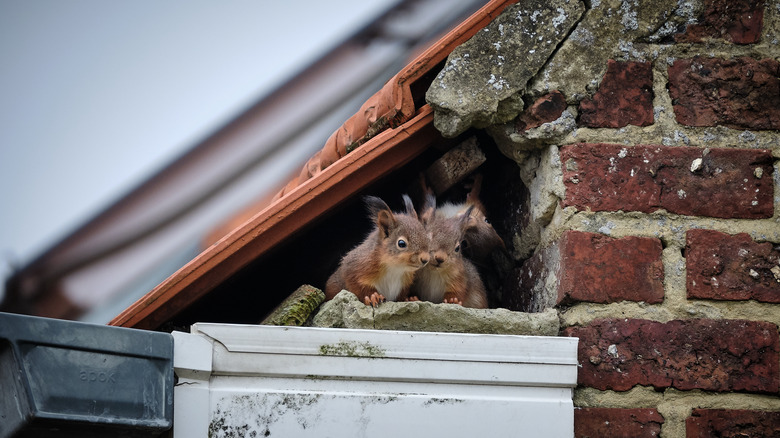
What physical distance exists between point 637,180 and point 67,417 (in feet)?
5.61

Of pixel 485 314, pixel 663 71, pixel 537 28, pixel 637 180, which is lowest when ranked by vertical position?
pixel 485 314

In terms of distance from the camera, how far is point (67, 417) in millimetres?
1661

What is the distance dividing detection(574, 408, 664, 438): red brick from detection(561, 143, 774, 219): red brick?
24.0 inches

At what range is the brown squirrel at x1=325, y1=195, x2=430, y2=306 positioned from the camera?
259cm

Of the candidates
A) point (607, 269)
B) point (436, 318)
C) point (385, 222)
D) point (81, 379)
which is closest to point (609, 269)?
point (607, 269)

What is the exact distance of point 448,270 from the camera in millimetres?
2652

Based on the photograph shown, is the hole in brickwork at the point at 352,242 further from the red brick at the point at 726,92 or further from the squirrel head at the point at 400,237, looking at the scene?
the red brick at the point at 726,92

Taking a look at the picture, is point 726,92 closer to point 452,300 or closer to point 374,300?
point 452,300

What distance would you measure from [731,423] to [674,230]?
574 millimetres

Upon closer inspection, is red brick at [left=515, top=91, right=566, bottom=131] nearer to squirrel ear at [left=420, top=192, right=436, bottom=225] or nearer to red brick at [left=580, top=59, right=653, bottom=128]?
red brick at [left=580, top=59, right=653, bottom=128]

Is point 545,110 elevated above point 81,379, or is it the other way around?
point 545,110

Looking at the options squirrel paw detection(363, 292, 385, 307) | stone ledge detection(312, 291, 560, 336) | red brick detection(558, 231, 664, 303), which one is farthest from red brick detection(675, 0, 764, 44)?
squirrel paw detection(363, 292, 385, 307)

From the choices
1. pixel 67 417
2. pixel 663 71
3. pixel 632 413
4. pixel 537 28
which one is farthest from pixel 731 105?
pixel 67 417

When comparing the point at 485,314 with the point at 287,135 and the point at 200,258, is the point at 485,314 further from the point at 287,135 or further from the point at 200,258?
the point at 287,135
